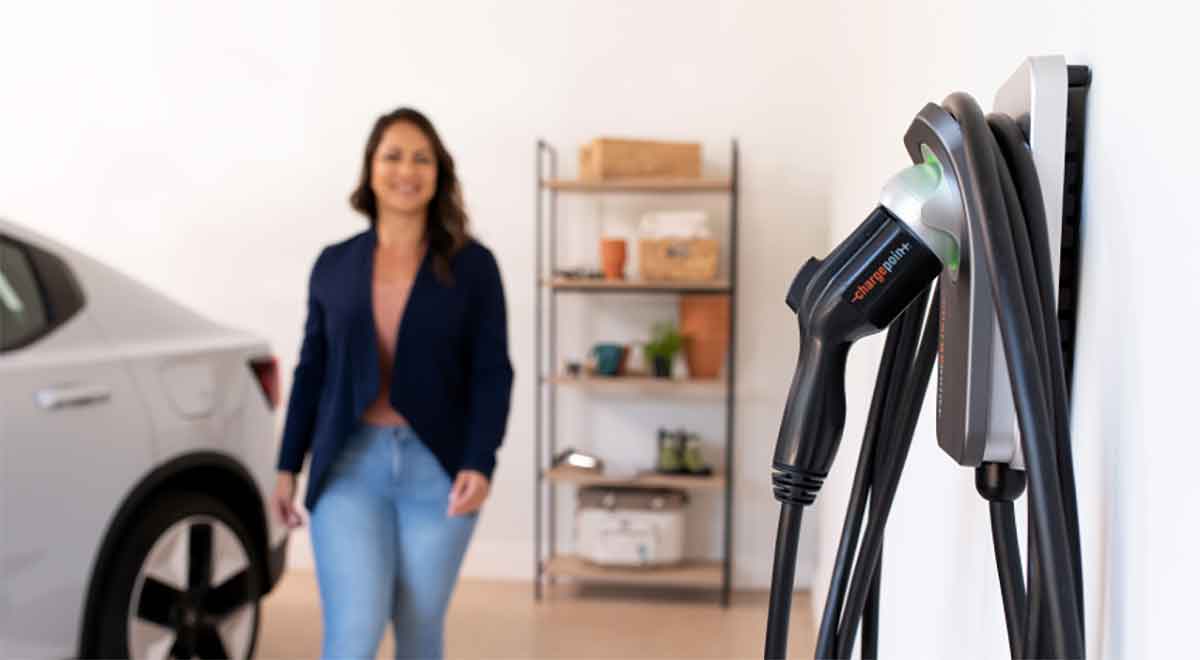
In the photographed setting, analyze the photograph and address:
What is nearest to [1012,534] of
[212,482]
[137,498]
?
[137,498]

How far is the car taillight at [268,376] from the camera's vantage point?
9.24 ft

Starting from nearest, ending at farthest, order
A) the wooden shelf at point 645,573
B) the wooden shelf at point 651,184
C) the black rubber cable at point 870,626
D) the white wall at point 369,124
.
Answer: the black rubber cable at point 870,626, the wooden shelf at point 651,184, the wooden shelf at point 645,573, the white wall at point 369,124

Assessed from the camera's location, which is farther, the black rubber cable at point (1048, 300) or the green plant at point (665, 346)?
the green plant at point (665, 346)

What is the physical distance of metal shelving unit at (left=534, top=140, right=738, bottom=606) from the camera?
387 cm

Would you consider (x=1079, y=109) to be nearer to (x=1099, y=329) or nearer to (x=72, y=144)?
(x=1099, y=329)

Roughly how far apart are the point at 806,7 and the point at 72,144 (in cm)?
272

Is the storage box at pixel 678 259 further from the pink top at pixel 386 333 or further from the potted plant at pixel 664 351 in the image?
the pink top at pixel 386 333

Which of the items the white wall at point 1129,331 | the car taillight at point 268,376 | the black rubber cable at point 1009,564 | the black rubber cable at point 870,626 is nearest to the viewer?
the white wall at point 1129,331

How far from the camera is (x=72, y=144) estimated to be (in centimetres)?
432

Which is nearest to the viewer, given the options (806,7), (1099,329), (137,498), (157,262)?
(1099,329)

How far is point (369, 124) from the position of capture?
421 cm

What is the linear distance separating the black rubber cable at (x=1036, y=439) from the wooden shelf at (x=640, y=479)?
3.46 meters

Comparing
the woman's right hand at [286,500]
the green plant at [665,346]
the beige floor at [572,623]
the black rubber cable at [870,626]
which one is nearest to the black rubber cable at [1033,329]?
the black rubber cable at [870,626]

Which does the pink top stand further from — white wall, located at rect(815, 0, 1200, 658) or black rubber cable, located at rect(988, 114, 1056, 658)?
black rubber cable, located at rect(988, 114, 1056, 658)
